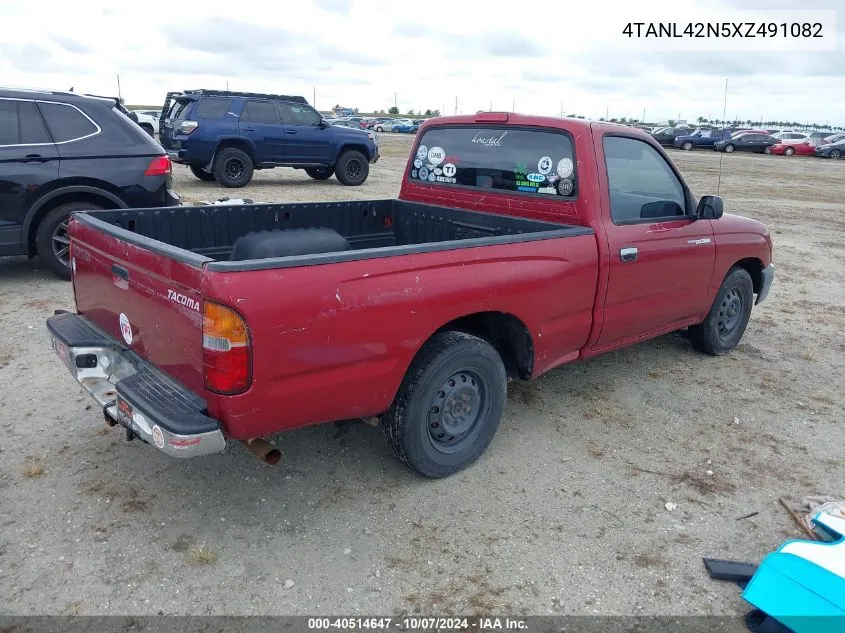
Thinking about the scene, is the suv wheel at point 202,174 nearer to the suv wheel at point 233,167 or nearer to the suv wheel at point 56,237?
the suv wheel at point 233,167

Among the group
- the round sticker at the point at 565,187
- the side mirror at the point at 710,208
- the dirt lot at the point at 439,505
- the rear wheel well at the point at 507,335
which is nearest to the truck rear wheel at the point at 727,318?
the dirt lot at the point at 439,505

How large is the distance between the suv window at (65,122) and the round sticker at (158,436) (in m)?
5.06

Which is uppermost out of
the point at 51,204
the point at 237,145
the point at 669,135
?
the point at 669,135

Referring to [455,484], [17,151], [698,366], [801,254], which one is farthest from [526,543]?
[801,254]

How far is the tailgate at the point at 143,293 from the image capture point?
9.09 ft

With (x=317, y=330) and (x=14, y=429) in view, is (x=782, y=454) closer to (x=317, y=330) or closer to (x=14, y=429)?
(x=317, y=330)

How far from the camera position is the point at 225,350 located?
264 cm

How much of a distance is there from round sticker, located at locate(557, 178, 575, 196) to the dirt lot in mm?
1414

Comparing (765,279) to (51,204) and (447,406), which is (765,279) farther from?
(51,204)

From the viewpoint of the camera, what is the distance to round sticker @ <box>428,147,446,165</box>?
4.96 metres

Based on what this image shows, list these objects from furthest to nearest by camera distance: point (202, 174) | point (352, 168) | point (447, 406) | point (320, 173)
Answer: point (320, 173) < point (352, 168) < point (202, 174) < point (447, 406)

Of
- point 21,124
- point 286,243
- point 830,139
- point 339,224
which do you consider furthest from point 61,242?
point 830,139

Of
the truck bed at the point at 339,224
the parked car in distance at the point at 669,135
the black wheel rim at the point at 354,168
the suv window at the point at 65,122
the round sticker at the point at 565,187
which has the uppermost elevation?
the parked car in distance at the point at 669,135

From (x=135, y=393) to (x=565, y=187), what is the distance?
105 inches
